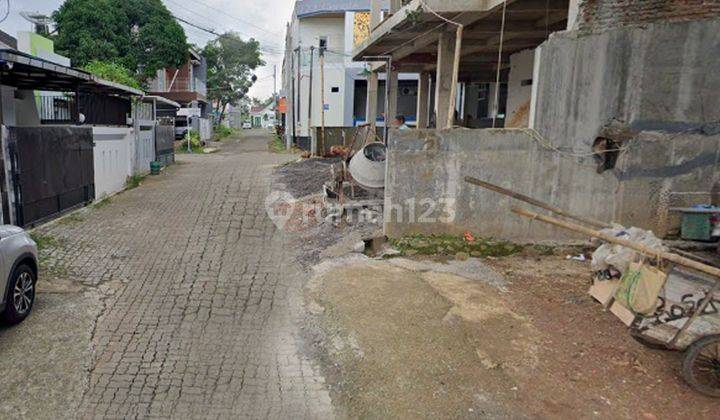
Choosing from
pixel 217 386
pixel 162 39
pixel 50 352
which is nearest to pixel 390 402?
pixel 217 386

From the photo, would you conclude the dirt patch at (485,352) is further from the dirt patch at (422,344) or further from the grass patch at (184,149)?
the grass patch at (184,149)

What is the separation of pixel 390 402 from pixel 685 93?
→ 6.26m

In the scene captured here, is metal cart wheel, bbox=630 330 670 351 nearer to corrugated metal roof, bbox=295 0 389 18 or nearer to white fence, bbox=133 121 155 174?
white fence, bbox=133 121 155 174

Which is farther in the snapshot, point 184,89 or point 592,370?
point 184,89

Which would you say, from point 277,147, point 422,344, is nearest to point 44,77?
point 422,344

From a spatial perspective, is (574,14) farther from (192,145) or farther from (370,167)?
(192,145)

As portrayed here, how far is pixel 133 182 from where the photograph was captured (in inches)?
569

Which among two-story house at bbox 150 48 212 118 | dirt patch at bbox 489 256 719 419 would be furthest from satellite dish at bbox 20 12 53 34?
dirt patch at bbox 489 256 719 419

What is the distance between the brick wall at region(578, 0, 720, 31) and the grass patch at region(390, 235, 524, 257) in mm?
3483

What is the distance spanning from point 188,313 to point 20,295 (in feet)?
5.78

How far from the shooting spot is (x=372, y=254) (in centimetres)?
801

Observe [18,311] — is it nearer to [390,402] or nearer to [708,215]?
[390,402]

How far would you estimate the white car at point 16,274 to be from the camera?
5.22 meters

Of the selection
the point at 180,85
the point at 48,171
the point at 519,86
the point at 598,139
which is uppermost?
the point at 180,85
